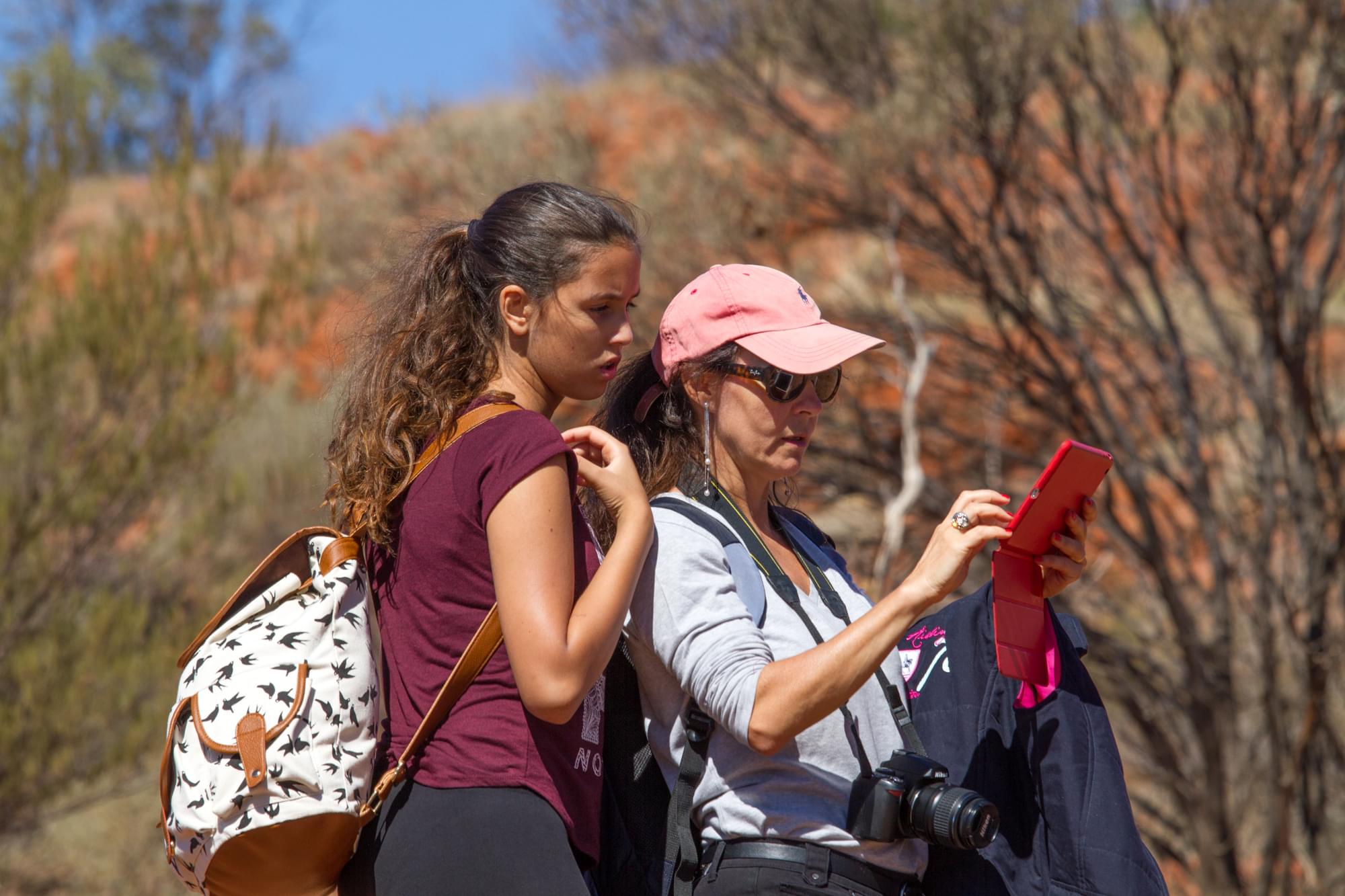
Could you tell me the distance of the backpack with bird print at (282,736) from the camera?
175 cm

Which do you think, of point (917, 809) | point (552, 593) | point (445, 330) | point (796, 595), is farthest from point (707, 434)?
point (917, 809)

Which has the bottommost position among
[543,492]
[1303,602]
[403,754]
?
[1303,602]

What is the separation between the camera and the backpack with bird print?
175cm

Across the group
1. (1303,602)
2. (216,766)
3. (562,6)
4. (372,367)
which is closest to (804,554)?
(372,367)

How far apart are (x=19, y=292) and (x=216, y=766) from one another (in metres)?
7.20

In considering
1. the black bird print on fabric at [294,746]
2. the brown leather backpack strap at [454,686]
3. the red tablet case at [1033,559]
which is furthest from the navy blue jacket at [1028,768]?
the black bird print on fabric at [294,746]

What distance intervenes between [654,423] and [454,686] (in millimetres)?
697

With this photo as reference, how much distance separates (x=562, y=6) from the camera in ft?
27.2

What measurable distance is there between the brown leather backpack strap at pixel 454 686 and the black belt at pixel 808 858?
0.46 meters

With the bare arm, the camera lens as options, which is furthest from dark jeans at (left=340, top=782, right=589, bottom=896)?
the camera lens

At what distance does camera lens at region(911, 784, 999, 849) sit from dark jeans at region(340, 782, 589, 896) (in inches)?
19.3

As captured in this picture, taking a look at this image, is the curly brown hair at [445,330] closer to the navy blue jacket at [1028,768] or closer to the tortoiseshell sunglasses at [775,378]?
the tortoiseshell sunglasses at [775,378]

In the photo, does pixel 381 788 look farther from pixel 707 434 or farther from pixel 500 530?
pixel 707 434

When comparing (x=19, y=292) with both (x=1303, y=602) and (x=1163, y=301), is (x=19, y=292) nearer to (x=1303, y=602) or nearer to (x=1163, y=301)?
(x=1163, y=301)
